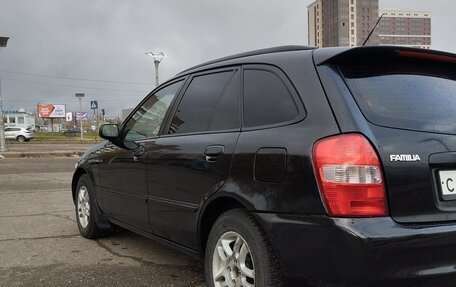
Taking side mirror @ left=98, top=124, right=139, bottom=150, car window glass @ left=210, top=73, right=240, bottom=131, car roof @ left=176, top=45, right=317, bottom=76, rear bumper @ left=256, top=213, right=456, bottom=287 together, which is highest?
car roof @ left=176, top=45, right=317, bottom=76

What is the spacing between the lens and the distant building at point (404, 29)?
17.5 feet

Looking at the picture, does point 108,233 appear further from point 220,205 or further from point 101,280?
point 220,205

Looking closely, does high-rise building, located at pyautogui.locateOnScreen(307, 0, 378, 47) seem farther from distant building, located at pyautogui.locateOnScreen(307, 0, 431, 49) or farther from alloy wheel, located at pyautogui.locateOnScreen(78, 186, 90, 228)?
alloy wheel, located at pyautogui.locateOnScreen(78, 186, 90, 228)

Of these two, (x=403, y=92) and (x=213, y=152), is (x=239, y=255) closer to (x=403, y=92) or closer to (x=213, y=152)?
(x=213, y=152)

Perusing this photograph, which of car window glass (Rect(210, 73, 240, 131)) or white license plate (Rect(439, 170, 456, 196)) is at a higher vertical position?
car window glass (Rect(210, 73, 240, 131))

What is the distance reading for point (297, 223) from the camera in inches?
99.2

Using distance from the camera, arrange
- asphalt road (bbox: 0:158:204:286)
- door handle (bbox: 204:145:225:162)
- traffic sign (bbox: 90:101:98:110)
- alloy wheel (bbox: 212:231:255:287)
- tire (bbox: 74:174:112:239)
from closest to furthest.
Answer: alloy wheel (bbox: 212:231:255:287)
door handle (bbox: 204:145:225:162)
asphalt road (bbox: 0:158:204:286)
tire (bbox: 74:174:112:239)
traffic sign (bbox: 90:101:98:110)

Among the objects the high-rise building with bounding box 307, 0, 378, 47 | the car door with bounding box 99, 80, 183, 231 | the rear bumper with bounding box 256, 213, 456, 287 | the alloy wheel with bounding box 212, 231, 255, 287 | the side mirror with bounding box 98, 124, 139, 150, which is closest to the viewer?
the rear bumper with bounding box 256, 213, 456, 287

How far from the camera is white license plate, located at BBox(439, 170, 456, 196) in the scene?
100 inches

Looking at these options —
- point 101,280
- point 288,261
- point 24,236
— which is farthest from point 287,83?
point 24,236

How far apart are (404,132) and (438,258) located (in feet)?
2.17

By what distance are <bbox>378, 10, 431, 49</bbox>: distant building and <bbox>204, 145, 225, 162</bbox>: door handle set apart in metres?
2.70

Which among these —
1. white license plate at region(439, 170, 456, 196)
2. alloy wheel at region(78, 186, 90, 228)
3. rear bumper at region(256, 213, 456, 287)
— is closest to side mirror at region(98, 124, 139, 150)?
alloy wheel at region(78, 186, 90, 228)

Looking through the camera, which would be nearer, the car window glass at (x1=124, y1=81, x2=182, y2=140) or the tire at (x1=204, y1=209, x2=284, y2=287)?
the tire at (x1=204, y1=209, x2=284, y2=287)
